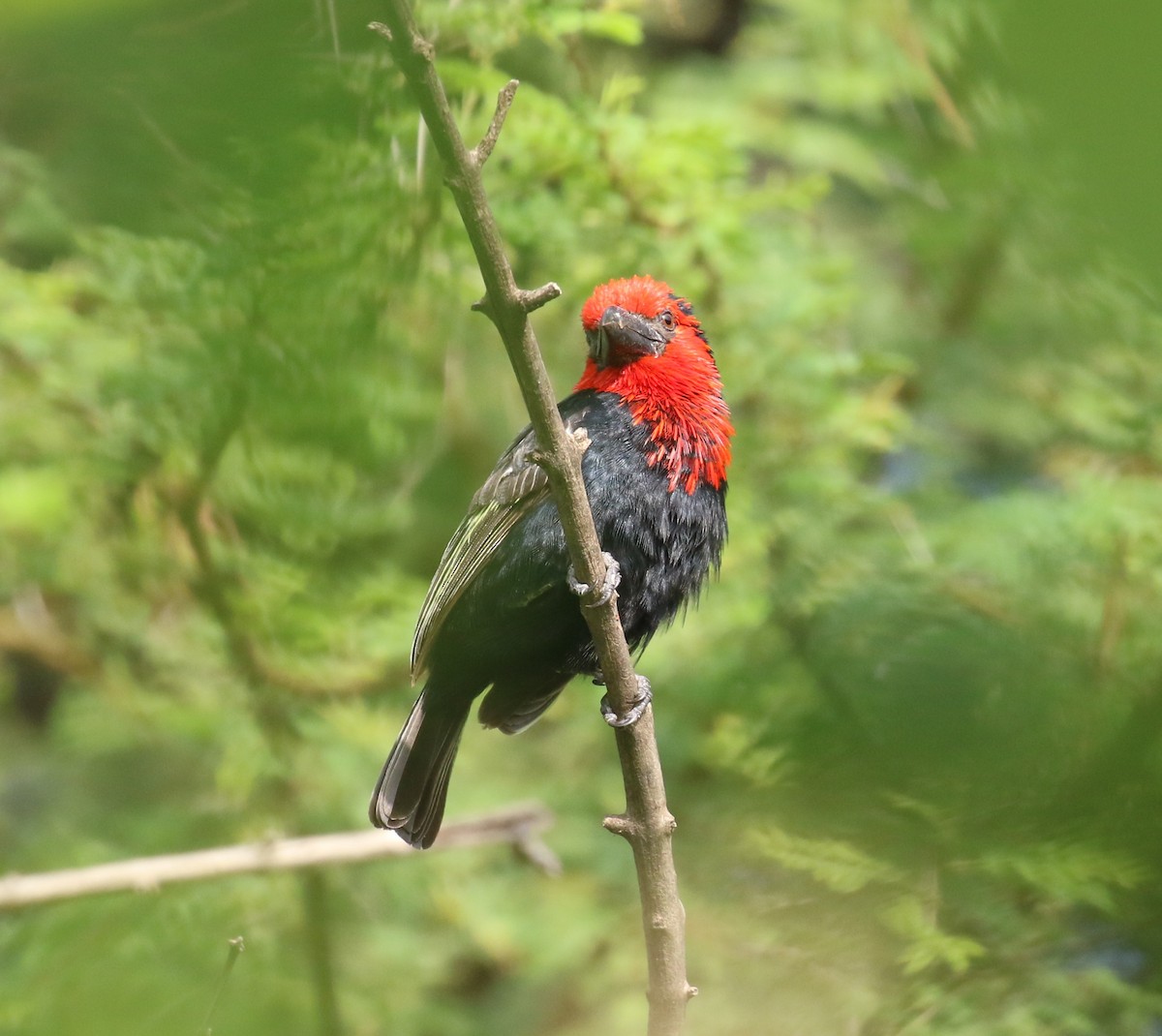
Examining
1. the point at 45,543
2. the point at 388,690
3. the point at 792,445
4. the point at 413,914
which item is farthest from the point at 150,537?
the point at 792,445

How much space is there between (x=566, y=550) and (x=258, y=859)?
194 centimetres

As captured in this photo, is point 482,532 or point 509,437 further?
point 509,437

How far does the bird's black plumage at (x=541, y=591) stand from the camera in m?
3.01

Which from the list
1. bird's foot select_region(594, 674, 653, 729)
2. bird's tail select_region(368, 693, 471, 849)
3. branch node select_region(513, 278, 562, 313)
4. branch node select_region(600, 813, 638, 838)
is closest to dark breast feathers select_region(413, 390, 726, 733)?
A: bird's tail select_region(368, 693, 471, 849)

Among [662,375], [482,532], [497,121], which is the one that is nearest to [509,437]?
[662,375]

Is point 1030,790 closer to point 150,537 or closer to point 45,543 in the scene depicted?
point 150,537

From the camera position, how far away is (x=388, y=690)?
498 centimetres

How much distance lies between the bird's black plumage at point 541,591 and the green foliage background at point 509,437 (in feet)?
0.90

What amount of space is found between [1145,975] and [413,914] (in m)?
5.12

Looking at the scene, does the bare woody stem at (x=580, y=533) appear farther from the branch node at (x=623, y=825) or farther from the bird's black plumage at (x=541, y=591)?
the bird's black plumage at (x=541, y=591)

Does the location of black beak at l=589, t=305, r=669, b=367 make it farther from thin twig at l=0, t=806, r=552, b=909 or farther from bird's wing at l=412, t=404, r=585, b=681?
thin twig at l=0, t=806, r=552, b=909

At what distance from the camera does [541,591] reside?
9.87 ft

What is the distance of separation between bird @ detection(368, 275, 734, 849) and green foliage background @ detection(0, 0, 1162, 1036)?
0.31 m

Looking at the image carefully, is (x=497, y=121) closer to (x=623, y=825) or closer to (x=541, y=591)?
(x=623, y=825)
